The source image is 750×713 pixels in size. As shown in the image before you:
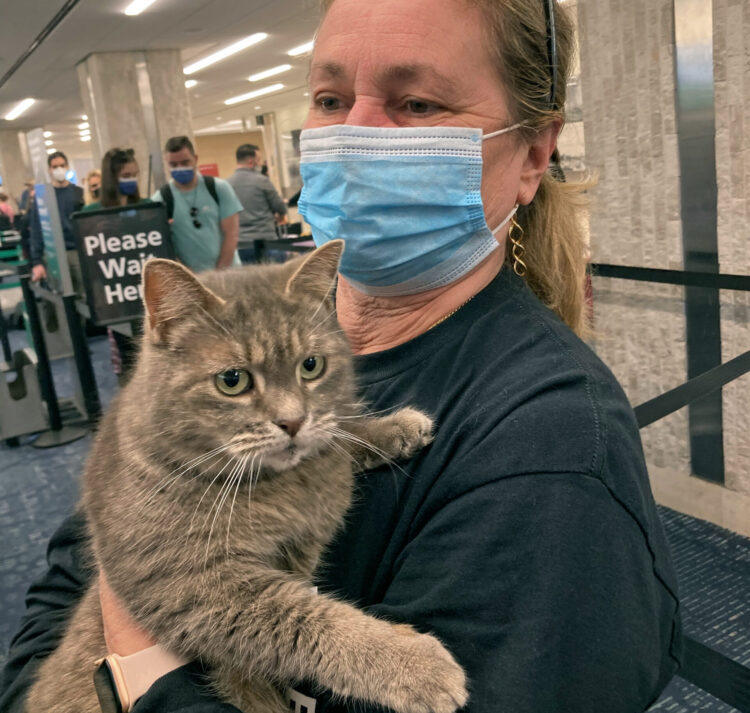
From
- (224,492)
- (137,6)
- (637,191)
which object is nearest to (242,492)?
(224,492)

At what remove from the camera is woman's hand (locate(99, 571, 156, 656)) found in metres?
1.19

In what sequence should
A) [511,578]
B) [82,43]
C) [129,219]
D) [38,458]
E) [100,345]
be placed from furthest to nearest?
[82,43] < [100,345] < [38,458] < [129,219] < [511,578]

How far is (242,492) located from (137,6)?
8.78m

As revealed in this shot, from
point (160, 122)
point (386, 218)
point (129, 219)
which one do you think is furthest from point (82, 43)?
point (386, 218)

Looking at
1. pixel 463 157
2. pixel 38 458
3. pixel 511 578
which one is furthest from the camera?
pixel 38 458

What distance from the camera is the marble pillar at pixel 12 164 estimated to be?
21.6m

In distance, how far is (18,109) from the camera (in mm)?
17859

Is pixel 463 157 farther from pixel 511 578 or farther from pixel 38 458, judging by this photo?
pixel 38 458

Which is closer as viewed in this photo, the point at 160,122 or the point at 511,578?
the point at 511,578

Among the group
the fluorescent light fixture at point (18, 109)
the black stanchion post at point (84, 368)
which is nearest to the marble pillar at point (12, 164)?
the fluorescent light fixture at point (18, 109)

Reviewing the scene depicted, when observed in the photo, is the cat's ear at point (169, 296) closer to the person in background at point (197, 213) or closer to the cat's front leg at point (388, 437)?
the cat's front leg at point (388, 437)

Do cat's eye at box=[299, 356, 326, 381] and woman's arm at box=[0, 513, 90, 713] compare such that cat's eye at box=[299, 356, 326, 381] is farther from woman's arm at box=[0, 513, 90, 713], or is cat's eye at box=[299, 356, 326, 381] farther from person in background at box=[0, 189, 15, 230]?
person in background at box=[0, 189, 15, 230]

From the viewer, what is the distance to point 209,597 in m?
1.18

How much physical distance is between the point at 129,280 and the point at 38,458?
1.67 metres
